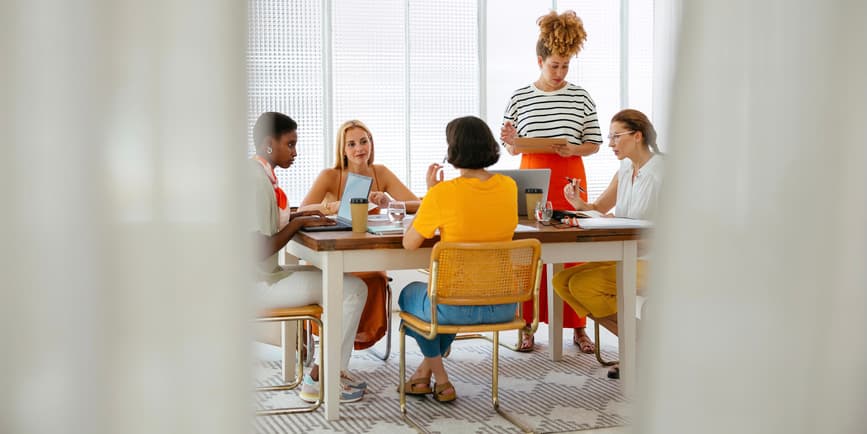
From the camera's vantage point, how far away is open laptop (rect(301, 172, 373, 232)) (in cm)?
333

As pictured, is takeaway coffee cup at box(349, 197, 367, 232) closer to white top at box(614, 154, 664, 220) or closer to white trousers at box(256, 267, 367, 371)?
white trousers at box(256, 267, 367, 371)

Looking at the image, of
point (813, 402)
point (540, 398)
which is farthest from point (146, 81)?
point (540, 398)

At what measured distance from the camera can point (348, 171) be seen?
413 cm

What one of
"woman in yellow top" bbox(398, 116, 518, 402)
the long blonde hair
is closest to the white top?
"woman in yellow top" bbox(398, 116, 518, 402)

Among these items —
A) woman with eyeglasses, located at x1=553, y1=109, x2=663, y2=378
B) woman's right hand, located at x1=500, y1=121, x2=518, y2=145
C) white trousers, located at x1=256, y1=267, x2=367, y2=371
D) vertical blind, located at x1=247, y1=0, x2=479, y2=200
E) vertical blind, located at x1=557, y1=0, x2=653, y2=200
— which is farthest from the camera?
vertical blind, located at x1=557, y1=0, x2=653, y2=200

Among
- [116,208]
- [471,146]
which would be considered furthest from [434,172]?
[116,208]

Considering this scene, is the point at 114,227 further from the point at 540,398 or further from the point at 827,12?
the point at 540,398

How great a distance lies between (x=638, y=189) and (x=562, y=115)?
80 centimetres

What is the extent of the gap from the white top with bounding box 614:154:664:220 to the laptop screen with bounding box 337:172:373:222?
42.3 inches

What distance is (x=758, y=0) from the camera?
1.25 m

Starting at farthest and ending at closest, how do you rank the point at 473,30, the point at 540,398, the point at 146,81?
the point at 473,30 < the point at 540,398 < the point at 146,81

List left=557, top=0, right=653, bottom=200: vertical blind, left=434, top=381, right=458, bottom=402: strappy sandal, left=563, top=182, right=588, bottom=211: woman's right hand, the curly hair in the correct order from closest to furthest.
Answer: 1. left=434, top=381, right=458, bottom=402: strappy sandal
2. left=563, top=182, right=588, bottom=211: woman's right hand
3. the curly hair
4. left=557, top=0, right=653, bottom=200: vertical blind

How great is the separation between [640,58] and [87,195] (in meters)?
5.02

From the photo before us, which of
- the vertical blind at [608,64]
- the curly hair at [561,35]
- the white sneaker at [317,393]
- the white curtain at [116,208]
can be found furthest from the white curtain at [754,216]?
the vertical blind at [608,64]
